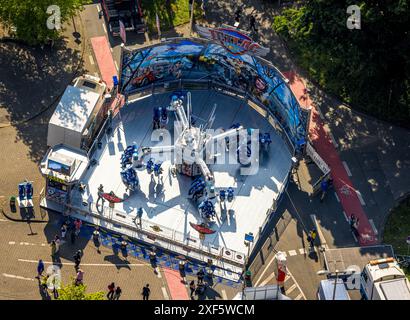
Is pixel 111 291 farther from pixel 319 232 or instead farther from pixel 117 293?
pixel 319 232

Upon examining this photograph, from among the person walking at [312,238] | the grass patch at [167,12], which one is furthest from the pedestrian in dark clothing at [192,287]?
the grass patch at [167,12]

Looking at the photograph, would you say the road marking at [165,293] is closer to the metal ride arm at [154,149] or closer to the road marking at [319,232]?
the metal ride arm at [154,149]

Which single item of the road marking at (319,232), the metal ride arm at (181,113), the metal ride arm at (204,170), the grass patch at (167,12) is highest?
the grass patch at (167,12)

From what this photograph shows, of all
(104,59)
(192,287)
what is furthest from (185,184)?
(104,59)

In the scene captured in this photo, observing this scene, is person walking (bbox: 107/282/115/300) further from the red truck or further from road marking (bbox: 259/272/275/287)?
the red truck

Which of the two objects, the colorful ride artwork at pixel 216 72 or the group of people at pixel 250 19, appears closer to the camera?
the colorful ride artwork at pixel 216 72

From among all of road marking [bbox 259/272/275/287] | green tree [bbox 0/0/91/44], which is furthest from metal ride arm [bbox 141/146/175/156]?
green tree [bbox 0/0/91/44]
